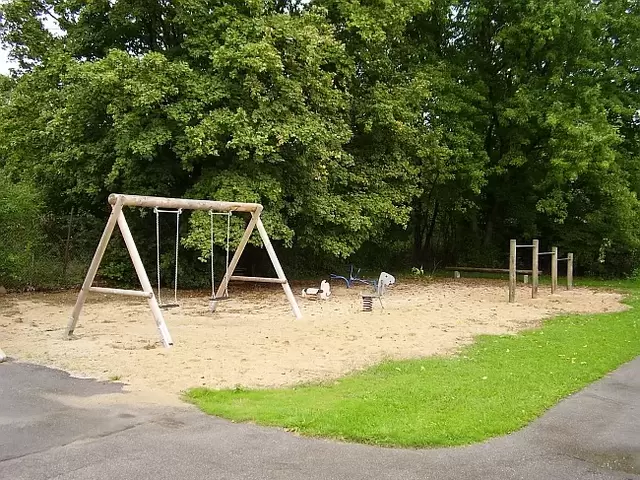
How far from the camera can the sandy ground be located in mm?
7074

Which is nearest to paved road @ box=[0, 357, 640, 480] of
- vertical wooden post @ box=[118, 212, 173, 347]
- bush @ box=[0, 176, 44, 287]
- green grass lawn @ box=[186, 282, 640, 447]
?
green grass lawn @ box=[186, 282, 640, 447]

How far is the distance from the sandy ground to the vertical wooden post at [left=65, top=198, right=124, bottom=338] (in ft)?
1.03

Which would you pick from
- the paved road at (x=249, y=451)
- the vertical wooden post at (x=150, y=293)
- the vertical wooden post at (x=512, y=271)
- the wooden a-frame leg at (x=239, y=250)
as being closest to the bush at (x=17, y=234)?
the wooden a-frame leg at (x=239, y=250)

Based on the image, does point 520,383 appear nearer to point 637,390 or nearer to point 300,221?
point 637,390

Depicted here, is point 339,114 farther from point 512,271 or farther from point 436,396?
point 436,396

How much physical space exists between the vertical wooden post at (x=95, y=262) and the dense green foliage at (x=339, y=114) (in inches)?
178

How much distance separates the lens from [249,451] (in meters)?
4.45

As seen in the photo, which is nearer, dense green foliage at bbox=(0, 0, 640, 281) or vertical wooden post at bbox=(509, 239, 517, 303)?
dense green foliage at bbox=(0, 0, 640, 281)

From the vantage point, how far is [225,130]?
13.6 metres

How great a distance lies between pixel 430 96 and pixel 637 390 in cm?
1306

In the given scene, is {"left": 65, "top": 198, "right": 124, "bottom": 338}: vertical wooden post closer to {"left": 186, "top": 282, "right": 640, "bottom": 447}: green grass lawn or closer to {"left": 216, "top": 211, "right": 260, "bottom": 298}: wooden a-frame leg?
{"left": 216, "top": 211, "right": 260, "bottom": 298}: wooden a-frame leg

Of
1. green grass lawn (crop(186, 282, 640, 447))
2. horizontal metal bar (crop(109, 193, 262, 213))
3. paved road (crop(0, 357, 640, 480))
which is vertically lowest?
paved road (crop(0, 357, 640, 480))

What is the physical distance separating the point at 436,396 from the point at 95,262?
18.0ft

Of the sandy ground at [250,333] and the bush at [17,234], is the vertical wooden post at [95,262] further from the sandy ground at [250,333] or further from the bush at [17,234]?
the bush at [17,234]
